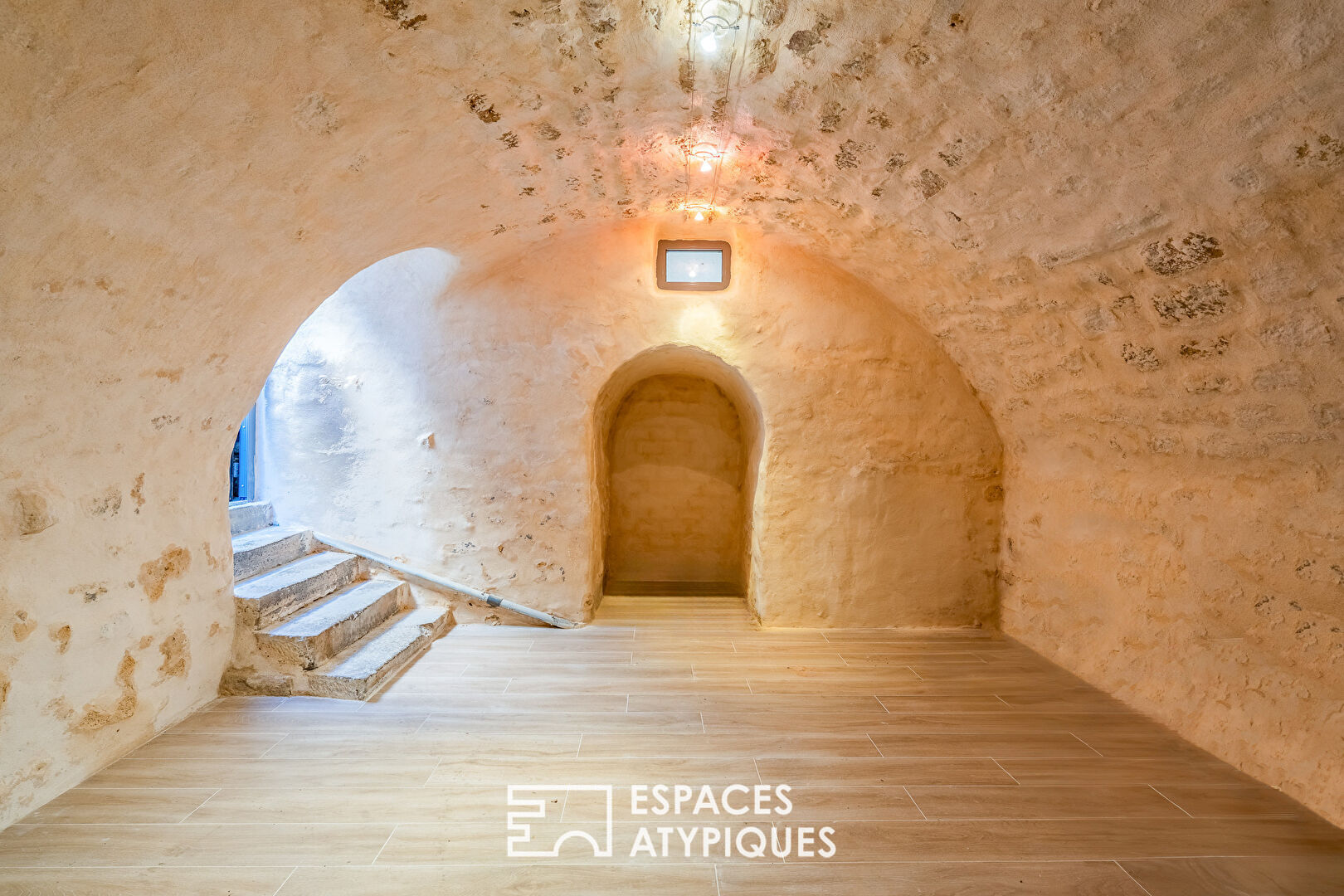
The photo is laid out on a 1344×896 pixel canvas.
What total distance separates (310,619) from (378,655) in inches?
15.4

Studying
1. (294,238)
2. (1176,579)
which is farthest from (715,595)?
(294,238)

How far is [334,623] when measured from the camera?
10.6ft

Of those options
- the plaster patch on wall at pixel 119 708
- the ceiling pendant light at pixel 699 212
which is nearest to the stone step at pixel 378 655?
the plaster patch on wall at pixel 119 708

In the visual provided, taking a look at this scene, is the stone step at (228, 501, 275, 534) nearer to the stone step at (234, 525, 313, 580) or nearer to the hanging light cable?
the stone step at (234, 525, 313, 580)

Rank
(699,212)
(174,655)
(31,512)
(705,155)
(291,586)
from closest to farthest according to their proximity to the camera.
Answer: (31,512) → (174,655) → (705,155) → (291,586) → (699,212)

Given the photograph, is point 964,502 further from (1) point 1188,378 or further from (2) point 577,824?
(2) point 577,824

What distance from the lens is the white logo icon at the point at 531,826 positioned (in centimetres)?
194

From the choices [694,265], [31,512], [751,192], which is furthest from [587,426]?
[31,512]

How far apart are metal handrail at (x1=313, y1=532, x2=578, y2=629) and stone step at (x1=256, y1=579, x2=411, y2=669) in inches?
3.8

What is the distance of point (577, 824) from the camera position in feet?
6.79

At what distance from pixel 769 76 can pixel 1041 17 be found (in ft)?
2.86

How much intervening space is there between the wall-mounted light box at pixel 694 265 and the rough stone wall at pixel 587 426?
7cm

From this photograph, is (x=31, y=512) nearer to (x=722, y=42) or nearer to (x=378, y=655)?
(x=378, y=655)

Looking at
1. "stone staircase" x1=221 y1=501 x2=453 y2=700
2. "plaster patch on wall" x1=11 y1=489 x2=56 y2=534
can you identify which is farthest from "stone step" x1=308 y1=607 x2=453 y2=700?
"plaster patch on wall" x1=11 y1=489 x2=56 y2=534
